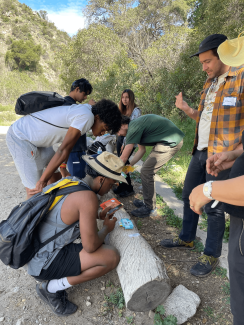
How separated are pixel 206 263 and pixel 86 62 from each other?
39.4 ft

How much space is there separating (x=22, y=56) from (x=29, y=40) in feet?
20.0

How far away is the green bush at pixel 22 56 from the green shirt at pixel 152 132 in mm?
37738

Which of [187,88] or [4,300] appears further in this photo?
[187,88]

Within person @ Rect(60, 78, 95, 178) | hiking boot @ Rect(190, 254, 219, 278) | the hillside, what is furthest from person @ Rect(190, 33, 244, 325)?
the hillside

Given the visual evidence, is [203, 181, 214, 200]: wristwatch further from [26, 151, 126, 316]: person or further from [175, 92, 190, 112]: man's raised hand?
[175, 92, 190, 112]: man's raised hand

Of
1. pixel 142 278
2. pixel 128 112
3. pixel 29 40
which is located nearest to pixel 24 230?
pixel 142 278

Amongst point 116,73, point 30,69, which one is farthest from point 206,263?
point 30,69

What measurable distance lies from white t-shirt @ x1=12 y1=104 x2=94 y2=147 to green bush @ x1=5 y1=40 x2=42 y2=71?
3767 cm

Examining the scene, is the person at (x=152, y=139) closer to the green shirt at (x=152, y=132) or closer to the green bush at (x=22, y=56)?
the green shirt at (x=152, y=132)

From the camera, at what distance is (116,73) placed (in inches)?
368

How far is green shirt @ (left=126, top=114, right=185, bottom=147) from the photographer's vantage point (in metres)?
2.71

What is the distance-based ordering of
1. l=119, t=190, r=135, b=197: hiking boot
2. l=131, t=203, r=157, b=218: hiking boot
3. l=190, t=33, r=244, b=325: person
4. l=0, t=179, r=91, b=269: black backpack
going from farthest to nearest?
1. l=119, t=190, r=135, b=197: hiking boot
2. l=131, t=203, r=157, b=218: hiking boot
3. l=0, t=179, r=91, b=269: black backpack
4. l=190, t=33, r=244, b=325: person

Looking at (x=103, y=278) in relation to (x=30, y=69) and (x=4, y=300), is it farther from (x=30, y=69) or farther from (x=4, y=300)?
(x=30, y=69)

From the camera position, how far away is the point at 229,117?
70.9 inches
